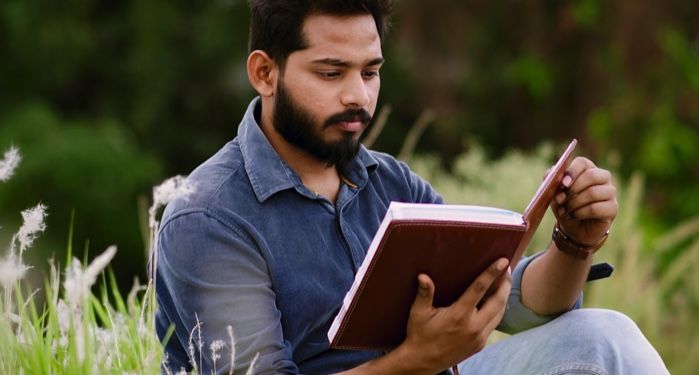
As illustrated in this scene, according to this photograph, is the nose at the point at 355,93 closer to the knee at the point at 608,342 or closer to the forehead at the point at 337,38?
the forehead at the point at 337,38

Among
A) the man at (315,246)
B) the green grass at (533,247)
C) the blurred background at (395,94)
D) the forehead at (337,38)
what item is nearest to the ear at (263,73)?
the man at (315,246)

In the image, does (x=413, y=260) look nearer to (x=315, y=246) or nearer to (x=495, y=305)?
(x=495, y=305)

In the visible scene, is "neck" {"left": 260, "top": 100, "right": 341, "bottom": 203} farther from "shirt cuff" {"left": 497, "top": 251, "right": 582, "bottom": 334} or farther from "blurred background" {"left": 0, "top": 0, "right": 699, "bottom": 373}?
"blurred background" {"left": 0, "top": 0, "right": 699, "bottom": 373}

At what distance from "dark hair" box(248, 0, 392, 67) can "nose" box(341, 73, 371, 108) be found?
0.12 m

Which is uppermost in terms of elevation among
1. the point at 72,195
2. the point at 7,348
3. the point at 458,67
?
the point at 7,348

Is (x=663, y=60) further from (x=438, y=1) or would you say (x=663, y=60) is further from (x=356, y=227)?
(x=356, y=227)

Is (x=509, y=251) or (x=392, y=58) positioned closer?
(x=509, y=251)

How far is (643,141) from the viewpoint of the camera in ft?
31.2

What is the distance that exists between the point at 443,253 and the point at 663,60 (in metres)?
7.33

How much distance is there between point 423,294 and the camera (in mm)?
2330

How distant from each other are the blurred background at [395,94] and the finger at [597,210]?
5689 millimetres

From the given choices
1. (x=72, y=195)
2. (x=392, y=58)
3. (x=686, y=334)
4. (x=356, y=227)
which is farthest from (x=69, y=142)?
(x=356, y=227)

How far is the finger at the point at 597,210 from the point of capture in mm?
2572

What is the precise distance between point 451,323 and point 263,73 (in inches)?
28.1
